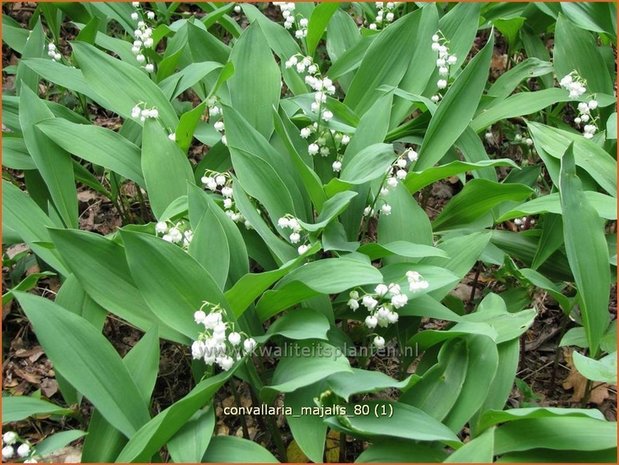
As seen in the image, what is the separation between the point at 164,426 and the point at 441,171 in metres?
1.40

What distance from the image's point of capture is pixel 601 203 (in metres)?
2.79

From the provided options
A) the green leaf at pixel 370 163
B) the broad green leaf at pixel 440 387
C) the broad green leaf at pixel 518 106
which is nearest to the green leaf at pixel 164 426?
the broad green leaf at pixel 440 387

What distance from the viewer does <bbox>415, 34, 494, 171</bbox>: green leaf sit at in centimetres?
295

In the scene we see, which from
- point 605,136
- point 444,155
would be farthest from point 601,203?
point 444,155

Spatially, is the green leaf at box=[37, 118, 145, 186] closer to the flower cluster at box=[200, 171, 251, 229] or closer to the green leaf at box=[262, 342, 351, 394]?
the flower cluster at box=[200, 171, 251, 229]

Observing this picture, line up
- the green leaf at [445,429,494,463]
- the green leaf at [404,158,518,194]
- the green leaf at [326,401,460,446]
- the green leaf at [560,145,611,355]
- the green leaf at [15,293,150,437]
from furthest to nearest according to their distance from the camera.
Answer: the green leaf at [404,158,518,194], the green leaf at [560,145,611,355], the green leaf at [15,293,150,437], the green leaf at [326,401,460,446], the green leaf at [445,429,494,463]

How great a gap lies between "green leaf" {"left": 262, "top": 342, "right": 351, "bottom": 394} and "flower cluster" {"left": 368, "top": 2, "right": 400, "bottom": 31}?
201cm

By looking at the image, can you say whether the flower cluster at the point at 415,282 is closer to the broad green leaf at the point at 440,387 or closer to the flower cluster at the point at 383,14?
the broad green leaf at the point at 440,387

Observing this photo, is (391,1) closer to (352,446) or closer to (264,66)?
(264,66)

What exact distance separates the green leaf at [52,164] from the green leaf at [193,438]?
114 centimetres

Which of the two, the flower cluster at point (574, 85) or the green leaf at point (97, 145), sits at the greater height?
the flower cluster at point (574, 85)

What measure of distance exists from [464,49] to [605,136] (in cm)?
79

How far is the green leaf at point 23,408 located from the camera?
2.21 meters

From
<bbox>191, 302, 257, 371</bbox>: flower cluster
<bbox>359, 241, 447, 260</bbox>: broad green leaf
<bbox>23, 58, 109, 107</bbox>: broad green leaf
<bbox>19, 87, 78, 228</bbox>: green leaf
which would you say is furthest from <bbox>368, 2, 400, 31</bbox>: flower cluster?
<bbox>191, 302, 257, 371</bbox>: flower cluster
